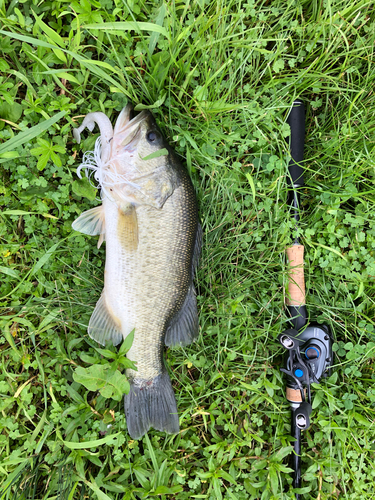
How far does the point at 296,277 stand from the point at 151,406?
58.1 inches

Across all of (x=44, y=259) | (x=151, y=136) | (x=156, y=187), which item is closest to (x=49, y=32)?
(x=151, y=136)

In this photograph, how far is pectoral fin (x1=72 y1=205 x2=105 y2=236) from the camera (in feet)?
6.97

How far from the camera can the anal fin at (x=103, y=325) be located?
7.11ft

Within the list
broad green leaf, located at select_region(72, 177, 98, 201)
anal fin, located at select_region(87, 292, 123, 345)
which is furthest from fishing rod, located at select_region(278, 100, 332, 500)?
broad green leaf, located at select_region(72, 177, 98, 201)

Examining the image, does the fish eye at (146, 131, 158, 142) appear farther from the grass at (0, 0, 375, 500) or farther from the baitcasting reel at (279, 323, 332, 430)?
the baitcasting reel at (279, 323, 332, 430)

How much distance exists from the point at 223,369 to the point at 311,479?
1085 millimetres

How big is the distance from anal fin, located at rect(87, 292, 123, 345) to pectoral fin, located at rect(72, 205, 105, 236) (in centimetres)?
47

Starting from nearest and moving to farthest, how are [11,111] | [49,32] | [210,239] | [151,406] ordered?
[49,32]
[11,111]
[151,406]
[210,239]

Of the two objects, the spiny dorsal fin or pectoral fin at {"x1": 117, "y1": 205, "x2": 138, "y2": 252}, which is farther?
the spiny dorsal fin

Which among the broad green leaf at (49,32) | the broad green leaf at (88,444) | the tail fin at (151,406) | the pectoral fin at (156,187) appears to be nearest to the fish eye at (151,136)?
the pectoral fin at (156,187)

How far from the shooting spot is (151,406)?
7.30 feet

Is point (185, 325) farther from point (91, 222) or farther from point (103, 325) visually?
point (91, 222)

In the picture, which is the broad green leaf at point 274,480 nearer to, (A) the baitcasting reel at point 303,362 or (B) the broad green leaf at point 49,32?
(A) the baitcasting reel at point 303,362

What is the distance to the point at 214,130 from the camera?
2232 millimetres
